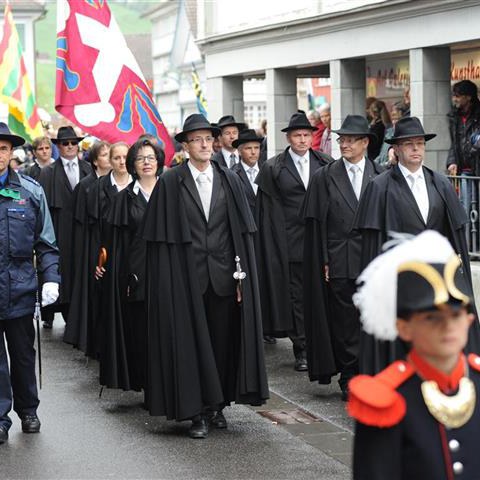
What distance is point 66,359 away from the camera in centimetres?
1234

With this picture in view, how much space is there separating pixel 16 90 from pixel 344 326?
36.2 feet

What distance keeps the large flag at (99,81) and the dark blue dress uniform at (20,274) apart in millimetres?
3829

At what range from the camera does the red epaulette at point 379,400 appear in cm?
357

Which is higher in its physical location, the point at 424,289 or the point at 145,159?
the point at 145,159

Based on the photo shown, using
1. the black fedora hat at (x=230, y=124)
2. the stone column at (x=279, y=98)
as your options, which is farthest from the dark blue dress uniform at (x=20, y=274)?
the stone column at (x=279, y=98)

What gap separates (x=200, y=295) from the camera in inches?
349

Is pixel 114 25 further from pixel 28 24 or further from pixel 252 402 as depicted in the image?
pixel 28 24

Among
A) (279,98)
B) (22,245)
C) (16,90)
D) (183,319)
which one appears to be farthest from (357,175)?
(279,98)

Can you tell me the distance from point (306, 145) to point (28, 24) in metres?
79.9

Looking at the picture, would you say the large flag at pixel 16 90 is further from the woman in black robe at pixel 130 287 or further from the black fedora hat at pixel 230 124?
the woman in black robe at pixel 130 287

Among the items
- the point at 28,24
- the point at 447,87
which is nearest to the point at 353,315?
the point at 447,87

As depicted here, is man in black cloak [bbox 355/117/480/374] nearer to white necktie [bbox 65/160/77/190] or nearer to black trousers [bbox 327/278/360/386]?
black trousers [bbox 327/278/360/386]

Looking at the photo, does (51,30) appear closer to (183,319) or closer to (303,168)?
(303,168)

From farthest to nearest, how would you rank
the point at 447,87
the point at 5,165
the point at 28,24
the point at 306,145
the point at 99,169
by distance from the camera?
the point at 28,24
the point at 447,87
the point at 99,169
the point at 306,145
the point at 5,165
